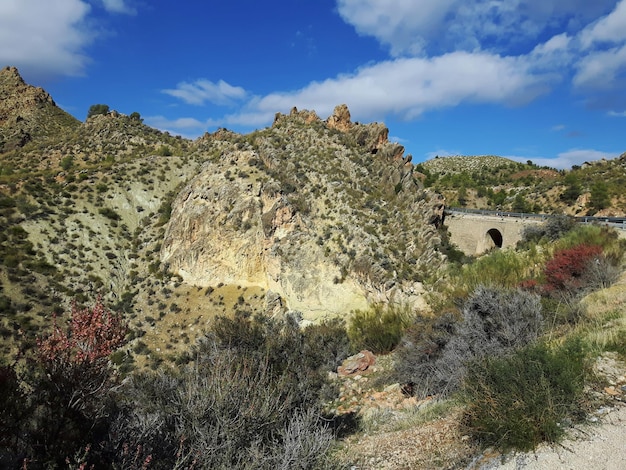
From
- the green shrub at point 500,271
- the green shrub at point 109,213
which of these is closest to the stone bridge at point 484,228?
the green shrub at point 500,271

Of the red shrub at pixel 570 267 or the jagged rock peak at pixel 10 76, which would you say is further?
the jagged rock peak at pixel 10 76

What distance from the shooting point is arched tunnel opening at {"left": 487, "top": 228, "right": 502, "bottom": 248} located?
3152cm

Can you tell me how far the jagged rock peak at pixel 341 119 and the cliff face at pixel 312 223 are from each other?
A: 2018 millimetres

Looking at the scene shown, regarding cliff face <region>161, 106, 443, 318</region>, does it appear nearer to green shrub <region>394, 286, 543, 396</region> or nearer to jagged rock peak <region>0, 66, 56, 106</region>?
green shrub <region>394, 286, 543, 396</region>

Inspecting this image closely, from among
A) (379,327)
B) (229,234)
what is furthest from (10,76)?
(379,327)

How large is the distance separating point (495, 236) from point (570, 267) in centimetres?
1795

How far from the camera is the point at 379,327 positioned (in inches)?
763

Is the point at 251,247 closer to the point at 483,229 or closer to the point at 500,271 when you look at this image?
the point at 500,271

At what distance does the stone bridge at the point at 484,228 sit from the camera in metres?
28.8

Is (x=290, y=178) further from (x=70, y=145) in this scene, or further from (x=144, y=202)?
(x=70, y=145)

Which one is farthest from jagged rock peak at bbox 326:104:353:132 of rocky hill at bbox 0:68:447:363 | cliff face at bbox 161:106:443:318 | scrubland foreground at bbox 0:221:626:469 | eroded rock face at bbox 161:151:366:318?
scrubland foreground at bbox 0:221:626:469

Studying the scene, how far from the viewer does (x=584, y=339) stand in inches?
305

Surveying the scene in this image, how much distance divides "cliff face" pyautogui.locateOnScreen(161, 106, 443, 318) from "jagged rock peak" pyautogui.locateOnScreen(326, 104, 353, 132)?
2.02 metres

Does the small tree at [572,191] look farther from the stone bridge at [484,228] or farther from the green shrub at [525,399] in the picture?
the green shrub at [525,399]
